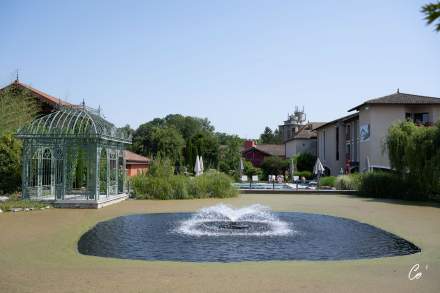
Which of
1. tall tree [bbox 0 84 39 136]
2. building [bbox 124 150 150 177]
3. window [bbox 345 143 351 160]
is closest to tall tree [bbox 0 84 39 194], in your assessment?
tall tree [bbox 0 84 39 136]

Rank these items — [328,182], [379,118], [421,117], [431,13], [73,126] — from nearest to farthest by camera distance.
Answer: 1. [431,13]
2. [73,126]
3. [328,182]
4. [379,118]
5. [421,117]

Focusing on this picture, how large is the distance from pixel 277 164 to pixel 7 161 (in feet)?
110

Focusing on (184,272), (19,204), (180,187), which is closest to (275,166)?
(180,187)

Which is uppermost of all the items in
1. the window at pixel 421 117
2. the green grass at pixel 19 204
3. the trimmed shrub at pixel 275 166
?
the window at pixel 421 117

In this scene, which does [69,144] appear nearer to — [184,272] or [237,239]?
[237,239]

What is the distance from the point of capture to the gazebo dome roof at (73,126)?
19.8m

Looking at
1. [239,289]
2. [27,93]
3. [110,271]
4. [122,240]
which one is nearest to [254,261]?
[239,289]

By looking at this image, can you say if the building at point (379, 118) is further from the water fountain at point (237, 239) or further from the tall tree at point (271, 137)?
the tall tree at point (271, 137)

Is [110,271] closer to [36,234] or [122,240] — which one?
[122,240]

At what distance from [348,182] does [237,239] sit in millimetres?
17916

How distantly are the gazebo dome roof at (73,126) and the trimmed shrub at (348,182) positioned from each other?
14.1 m

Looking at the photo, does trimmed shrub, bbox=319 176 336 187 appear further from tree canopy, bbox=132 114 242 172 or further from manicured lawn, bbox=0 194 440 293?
manicured lawn, bbox=0 194 440 293

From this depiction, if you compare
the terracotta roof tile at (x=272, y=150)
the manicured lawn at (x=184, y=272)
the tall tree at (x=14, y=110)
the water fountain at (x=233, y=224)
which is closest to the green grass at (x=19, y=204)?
the manicured lawn at (x=184, y=272)

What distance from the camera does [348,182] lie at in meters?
27.7
